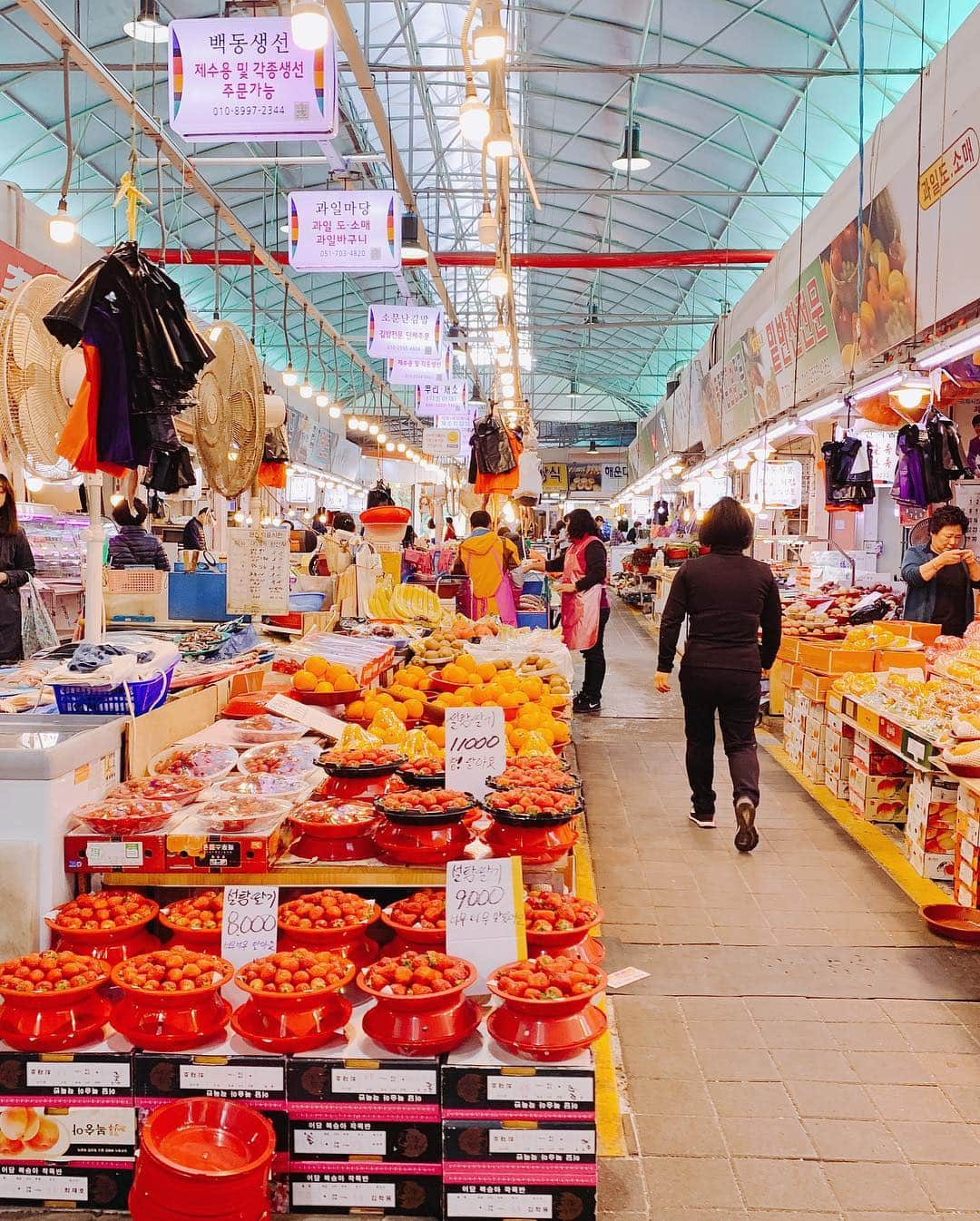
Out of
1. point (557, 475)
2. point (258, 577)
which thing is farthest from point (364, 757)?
point (557, 475)

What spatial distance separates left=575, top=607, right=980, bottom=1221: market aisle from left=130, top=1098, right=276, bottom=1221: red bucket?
100 centimetres

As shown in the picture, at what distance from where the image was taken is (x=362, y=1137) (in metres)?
2.62

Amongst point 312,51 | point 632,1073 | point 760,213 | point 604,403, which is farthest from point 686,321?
point 604,403

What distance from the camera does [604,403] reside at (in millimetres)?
48031

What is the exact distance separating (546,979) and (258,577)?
354 centimetres

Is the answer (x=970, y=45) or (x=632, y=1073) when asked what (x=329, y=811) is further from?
(x=970, y=45)

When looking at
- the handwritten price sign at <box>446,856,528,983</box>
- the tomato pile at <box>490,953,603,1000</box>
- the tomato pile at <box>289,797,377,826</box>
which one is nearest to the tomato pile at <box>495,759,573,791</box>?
the tomato pile at <box>289,797,377,826</box>

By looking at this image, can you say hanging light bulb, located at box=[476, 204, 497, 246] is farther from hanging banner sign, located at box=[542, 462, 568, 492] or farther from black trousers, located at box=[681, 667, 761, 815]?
hanging banner sign, located at box=[542, 462, 568, 492]

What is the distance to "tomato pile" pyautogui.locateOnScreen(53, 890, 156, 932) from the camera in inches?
114

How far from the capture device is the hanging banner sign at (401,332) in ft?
44.2

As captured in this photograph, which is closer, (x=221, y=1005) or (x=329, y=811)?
(x=221, y=1005)

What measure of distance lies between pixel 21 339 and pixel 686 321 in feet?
65.3

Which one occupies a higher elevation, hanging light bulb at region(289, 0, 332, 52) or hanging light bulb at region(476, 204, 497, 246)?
hanging light bulb at region(476, 204, 497, 246)

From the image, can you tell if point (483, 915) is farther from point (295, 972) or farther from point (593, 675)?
point (593, 675)
